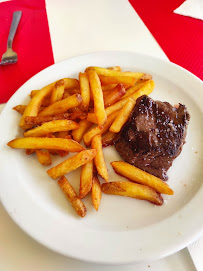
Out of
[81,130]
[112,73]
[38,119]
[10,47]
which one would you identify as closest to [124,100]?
[112,73]

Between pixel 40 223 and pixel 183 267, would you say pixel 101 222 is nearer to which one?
pixel 40 223

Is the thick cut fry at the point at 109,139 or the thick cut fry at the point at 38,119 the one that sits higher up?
the thick cut fry at the point at 38,119

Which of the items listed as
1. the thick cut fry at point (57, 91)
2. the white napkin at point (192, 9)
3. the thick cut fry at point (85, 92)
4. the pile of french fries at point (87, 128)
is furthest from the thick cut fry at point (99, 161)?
the white napkin at point (192, 9)

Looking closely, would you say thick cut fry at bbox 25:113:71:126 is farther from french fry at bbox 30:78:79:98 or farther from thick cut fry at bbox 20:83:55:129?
french fry at bbox 30:78:79:98

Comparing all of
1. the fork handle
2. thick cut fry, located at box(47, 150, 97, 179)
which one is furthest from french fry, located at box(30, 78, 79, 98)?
the fork handle

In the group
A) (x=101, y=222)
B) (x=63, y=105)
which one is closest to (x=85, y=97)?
(x=63, y=105)

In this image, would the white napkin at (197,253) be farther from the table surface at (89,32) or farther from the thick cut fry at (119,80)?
the thick cut fry at (119,80)

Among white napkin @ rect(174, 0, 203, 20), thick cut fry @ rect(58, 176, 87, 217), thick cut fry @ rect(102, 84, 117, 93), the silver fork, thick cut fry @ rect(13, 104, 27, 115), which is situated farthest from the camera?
white napkin @ rect(174, 0, 203, 20)
